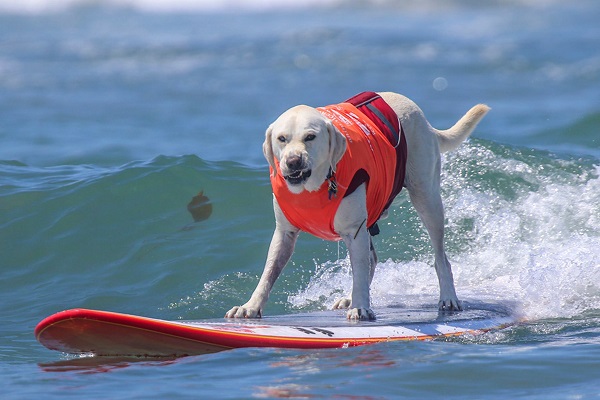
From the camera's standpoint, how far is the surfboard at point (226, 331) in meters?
5.32

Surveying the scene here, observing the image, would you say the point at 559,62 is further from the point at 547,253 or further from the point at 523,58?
the point at 547,253

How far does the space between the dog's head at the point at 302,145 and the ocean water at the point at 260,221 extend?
1033 millimetres

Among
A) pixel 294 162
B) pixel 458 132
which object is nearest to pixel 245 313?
pixel 294 162

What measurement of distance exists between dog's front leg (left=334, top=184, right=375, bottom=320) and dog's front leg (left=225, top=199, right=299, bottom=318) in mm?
408

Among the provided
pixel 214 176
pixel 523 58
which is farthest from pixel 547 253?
pixel 523 58

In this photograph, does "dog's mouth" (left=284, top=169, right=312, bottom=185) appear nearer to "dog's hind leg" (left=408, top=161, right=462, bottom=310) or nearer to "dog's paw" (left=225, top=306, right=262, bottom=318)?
"dog's paw" (left=225, top=306, right=262, bottom=318)

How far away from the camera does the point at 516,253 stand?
28.7 ft

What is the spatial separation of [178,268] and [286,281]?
1025 mm

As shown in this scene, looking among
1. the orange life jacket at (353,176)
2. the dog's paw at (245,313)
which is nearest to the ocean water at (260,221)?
the dog's paw at (245,313)

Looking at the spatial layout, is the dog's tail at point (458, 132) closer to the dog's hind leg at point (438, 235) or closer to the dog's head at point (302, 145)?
the dog's hind leg at point (438, 235)

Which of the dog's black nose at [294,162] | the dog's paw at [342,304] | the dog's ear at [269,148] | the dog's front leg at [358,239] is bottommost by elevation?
the dog's paw at [342,304]

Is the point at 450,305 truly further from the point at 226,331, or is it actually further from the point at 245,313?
the point at 226,331

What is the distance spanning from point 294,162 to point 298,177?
0.46 feet

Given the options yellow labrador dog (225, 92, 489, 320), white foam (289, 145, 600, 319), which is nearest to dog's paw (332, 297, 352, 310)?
yellow labrador dog (225, 92, 489, 320)
